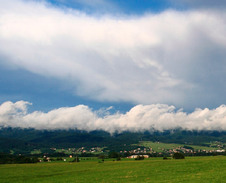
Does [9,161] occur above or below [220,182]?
below

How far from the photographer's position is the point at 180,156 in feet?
501

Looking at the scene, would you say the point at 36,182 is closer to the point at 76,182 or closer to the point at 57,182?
the point at 57,182

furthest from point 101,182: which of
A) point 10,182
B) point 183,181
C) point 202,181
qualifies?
point 10,182

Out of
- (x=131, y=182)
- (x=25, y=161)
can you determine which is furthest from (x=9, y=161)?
(x=131, y=182)

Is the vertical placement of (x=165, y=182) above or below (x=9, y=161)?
above

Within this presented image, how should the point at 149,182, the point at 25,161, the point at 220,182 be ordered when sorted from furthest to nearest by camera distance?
the point at 25,161 < the point at 149,182 < the point at 220,182

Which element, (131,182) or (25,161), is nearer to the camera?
(131,182)

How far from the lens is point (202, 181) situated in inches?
1341

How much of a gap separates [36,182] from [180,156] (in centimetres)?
12046

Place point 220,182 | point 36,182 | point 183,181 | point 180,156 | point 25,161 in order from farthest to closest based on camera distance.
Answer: point 25,161 < point 180,156 < point 36,182 < point 183,181 < point 220,182

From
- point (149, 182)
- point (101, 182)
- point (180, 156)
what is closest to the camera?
point (149, 182)

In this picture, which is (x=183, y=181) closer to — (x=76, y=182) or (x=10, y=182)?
(x=76, y=182)

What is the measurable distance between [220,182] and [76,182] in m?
28.1

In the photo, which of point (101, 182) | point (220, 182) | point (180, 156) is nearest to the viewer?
point (220, 182)
